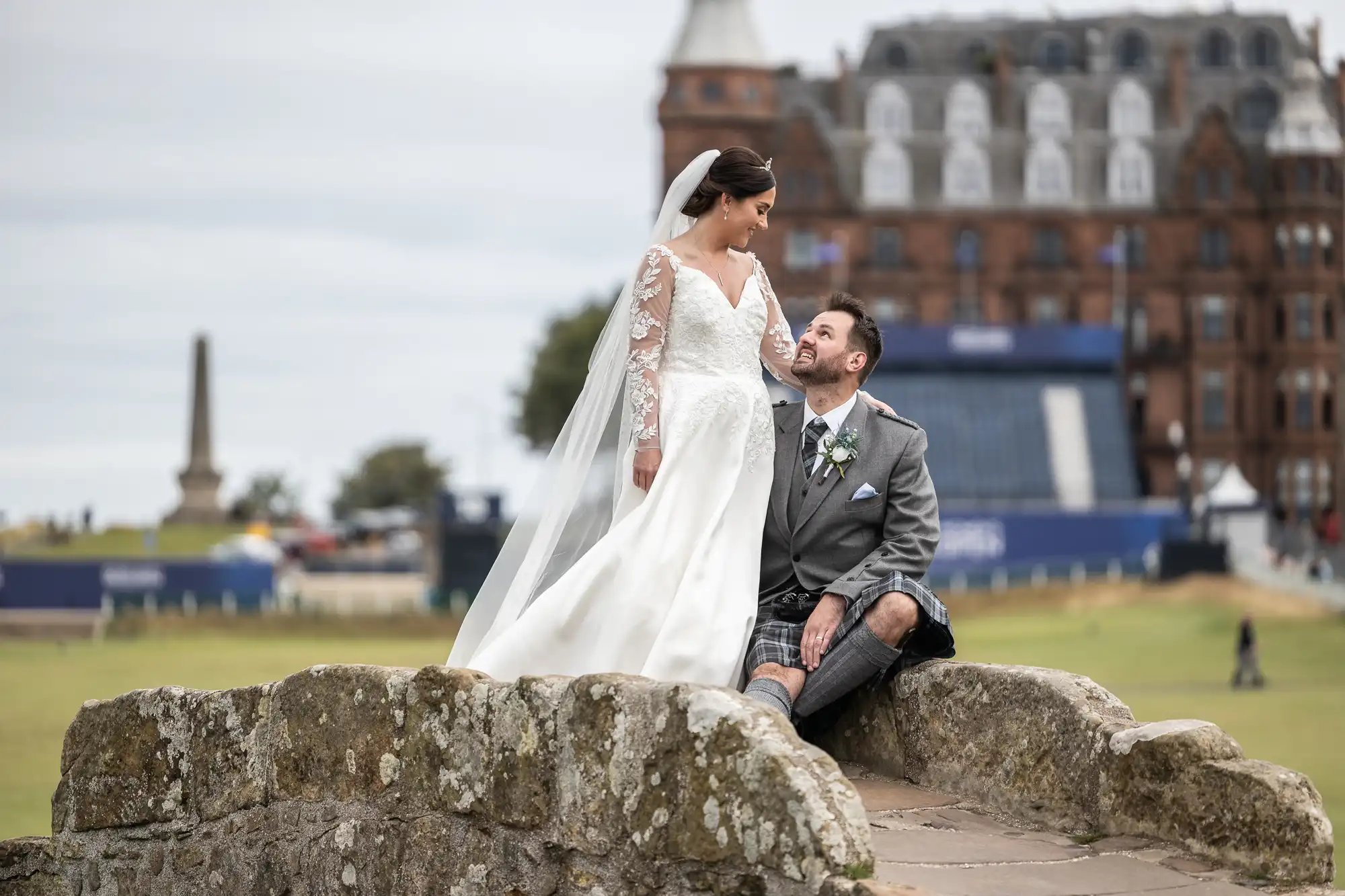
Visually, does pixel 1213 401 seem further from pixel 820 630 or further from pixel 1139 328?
pixel 820 630

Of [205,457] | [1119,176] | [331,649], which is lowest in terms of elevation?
[331,649]

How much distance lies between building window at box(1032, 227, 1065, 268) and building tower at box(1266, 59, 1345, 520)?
29.1ft

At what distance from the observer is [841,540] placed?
28.4 ft

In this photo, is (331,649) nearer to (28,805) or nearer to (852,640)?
(28,805)

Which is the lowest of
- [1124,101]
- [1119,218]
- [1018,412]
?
[1018,412]

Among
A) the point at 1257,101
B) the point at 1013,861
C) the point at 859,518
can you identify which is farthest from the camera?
the point at 1257,101

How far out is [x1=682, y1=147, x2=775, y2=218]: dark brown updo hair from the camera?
9.09 meters

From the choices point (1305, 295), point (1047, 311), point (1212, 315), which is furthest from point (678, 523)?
point (1305, 295)

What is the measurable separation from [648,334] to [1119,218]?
278ft

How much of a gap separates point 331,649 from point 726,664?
46399 millimetres

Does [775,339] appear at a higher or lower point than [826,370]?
higher

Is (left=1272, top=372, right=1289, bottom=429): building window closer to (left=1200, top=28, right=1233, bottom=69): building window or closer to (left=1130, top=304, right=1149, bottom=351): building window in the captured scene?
(left=1130, top=304, right=1149, bottom=351): building window

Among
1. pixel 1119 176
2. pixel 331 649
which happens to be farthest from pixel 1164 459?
pixel 331 649

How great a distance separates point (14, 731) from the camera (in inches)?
1240
